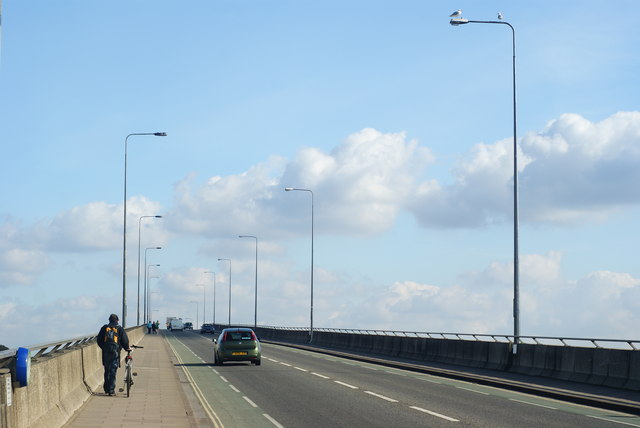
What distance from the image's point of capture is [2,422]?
939cm

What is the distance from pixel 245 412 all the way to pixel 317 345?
42.4 metres

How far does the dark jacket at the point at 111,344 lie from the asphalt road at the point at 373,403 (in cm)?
223

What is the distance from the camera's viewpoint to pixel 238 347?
34406mm

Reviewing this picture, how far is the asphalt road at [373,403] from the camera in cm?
1568

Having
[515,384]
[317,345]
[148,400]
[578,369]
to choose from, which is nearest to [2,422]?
[148,400]

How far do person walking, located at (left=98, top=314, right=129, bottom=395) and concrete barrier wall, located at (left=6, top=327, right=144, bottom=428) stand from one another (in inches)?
18.5

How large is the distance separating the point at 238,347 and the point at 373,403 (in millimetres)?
16064

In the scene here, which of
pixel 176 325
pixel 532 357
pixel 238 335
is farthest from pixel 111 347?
pixel 176 325

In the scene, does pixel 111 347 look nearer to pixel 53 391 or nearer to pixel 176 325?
pixel 53 391

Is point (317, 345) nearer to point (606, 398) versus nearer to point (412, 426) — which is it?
point (606, 398)

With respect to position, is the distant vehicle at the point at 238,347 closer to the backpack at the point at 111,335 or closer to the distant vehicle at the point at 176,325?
the backpack at the point at 111,335

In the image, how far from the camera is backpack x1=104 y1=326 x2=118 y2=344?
20188 mm

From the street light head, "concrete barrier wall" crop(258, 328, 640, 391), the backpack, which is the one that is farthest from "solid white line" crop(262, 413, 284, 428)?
the street light head

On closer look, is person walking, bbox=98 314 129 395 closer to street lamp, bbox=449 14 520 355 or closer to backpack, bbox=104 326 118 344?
backpack, bbox=104 326 118 344
